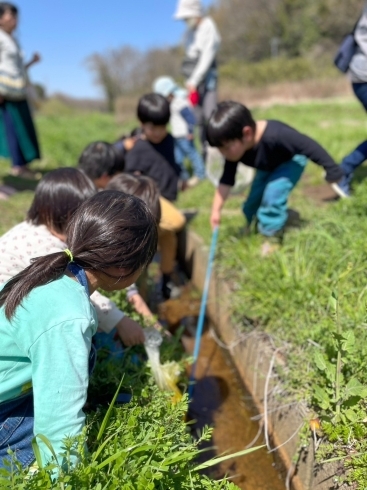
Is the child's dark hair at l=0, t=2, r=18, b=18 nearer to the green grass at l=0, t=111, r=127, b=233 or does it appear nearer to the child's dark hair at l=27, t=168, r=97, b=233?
the green grass at l=0, t=111, r=127, b=233

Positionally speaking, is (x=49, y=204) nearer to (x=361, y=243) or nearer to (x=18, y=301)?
(x=18, y=301)

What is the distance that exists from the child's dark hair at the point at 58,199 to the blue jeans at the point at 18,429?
93 cm

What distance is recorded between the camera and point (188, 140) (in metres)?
5.88

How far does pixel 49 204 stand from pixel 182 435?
1.22 m

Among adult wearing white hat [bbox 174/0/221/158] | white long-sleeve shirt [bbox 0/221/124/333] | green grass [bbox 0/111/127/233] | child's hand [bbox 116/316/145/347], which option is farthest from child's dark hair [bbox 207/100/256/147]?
adult wearing white hat [bbox 174/0/221/158]

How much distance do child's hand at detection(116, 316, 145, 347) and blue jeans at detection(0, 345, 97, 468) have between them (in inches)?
26.1

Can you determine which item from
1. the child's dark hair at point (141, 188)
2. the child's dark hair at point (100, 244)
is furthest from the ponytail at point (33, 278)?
the child's dark hair at point (141, 188)

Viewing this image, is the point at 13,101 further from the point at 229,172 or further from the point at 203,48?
the point at 229,172

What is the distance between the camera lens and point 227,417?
252cm

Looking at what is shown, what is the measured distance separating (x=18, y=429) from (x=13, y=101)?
4.54m

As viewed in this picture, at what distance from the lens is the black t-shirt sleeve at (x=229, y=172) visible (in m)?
3.14

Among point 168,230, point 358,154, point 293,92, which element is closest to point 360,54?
point 358,154

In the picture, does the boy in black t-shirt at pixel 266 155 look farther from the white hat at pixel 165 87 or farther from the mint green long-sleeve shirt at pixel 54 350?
the white hat at pixel 165 87

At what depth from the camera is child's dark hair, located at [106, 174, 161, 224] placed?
2.52 m
